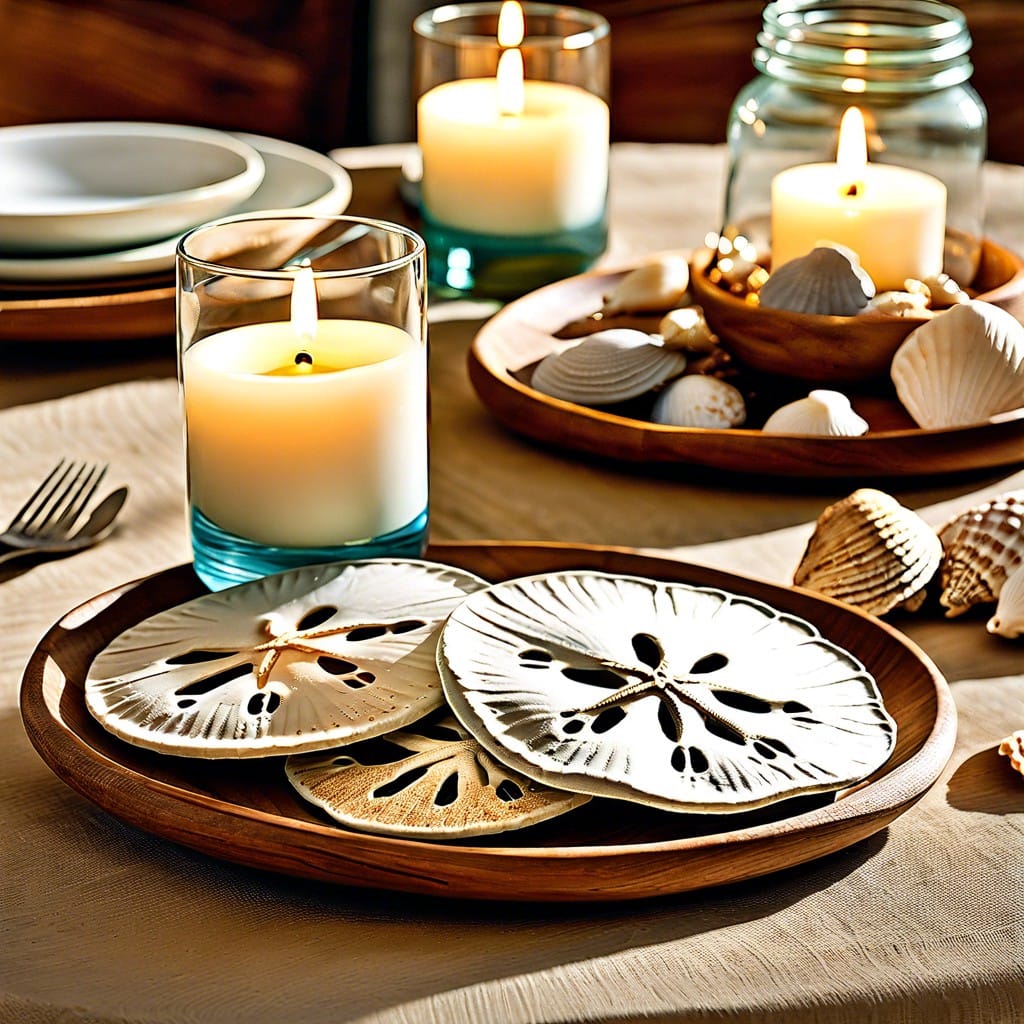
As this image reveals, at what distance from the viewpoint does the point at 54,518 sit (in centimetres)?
72

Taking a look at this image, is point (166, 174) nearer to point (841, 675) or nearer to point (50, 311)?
point (50, 311)

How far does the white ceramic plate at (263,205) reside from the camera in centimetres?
94

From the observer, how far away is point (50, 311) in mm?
902

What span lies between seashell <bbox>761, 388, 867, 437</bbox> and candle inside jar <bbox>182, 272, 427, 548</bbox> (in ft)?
0.81

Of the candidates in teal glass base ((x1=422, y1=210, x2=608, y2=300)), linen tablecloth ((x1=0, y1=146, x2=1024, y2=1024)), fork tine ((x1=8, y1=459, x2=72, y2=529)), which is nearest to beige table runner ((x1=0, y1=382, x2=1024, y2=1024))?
linen tablecloth ((x1=0, y1=146, x2=1024, y2=1024))

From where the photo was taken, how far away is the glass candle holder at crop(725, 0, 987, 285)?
2.97 feet

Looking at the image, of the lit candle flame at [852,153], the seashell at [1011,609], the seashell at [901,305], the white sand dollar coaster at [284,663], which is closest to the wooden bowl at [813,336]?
the seashell at [901,305]

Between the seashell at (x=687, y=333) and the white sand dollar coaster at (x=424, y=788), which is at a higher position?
the seashell at (x=687, y=333)

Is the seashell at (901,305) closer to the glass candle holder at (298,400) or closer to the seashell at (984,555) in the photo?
the seashell at (984,555)

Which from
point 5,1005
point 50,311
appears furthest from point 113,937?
point 50,311

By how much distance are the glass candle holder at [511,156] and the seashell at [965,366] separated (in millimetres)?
332

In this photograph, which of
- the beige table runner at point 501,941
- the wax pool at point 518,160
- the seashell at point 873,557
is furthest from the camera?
the wax pool at point 518,160

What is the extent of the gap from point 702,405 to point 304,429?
0.94 feet

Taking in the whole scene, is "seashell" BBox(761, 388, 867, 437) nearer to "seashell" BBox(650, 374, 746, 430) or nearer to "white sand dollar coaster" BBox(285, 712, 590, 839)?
"seashell" BBox(650, 374, 746, 430)
